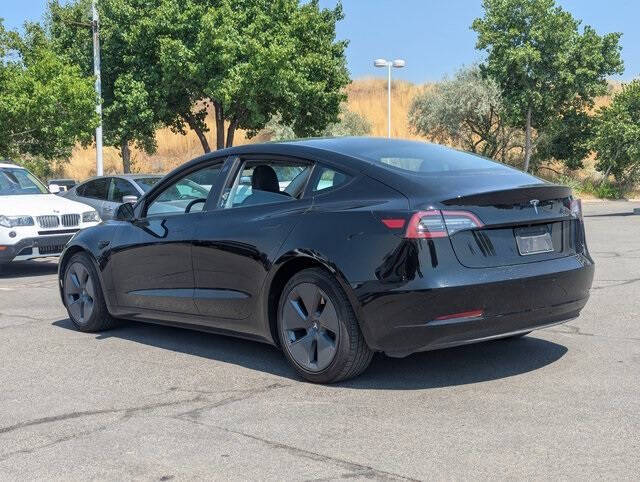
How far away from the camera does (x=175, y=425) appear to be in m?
5.10

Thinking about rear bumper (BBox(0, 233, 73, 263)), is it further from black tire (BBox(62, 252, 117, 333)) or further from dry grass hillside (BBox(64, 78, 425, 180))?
dry grass hillside (BBox(64, 78, 425, 180))

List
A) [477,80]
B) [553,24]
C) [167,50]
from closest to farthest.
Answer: [167,50] < [553,24] < [477,80]

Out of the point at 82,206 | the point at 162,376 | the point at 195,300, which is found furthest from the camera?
the point at 82,206

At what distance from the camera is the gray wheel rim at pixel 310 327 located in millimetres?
5823

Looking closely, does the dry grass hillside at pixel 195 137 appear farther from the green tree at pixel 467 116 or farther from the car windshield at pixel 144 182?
the car windshield at pixel 144 182

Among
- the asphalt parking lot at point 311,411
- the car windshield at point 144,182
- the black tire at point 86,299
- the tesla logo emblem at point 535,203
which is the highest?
the car windshield at point 144,182

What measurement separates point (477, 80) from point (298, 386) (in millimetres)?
45628

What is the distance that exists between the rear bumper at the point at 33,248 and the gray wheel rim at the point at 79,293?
4689 mm

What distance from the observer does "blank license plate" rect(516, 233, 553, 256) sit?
576cm

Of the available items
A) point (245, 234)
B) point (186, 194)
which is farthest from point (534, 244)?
point (186, 194)

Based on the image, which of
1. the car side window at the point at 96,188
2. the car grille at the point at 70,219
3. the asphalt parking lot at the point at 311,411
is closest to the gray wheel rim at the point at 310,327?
the asphalt parking lot at the point at 311,411

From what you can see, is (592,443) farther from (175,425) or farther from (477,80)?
(477,80)

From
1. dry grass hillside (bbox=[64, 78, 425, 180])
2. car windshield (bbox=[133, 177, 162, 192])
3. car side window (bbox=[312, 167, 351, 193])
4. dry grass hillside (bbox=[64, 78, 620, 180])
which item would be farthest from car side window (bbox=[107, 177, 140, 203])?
dry grass hillside (bbox=[64, 78, 425, 180])

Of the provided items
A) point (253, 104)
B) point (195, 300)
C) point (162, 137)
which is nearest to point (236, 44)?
point (253, 104)
